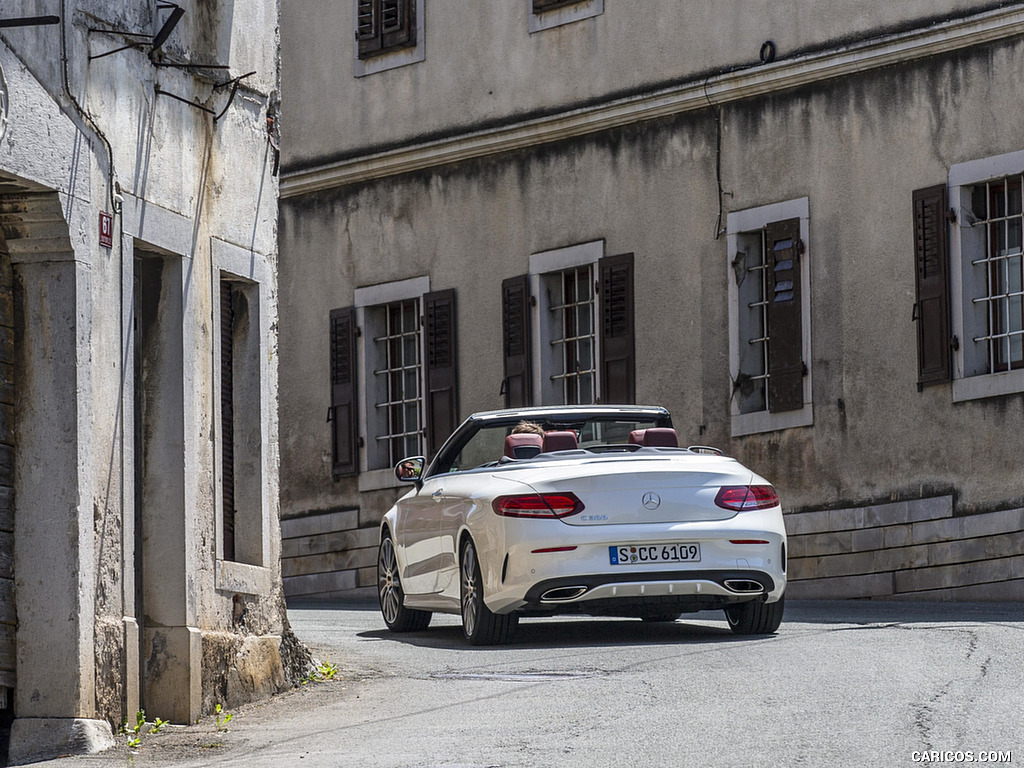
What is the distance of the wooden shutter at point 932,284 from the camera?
2038 cm

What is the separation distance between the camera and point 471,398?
25.0 m

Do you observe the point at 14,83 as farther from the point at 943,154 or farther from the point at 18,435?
the point at 943,154

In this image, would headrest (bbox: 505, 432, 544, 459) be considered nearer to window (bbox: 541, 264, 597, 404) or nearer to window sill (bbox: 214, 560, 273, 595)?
window sill (bbox: 214, 560, 273, 595)

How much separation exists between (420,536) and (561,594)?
6.55 feet

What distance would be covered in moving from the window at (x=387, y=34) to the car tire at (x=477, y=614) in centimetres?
1335

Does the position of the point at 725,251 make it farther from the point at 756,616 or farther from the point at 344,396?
the point at 756,616

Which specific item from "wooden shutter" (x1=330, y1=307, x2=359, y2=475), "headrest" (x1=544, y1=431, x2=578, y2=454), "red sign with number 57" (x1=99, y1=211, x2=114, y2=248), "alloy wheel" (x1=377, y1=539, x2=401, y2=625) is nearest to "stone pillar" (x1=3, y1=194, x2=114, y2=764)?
"red sign with number 57" (x1=99, y1=211, x2=114, y2=248)

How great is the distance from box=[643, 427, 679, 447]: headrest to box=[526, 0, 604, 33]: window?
35.7ft

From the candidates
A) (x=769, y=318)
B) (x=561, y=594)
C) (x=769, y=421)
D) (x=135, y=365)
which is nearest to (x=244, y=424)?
(x=135, y=365)

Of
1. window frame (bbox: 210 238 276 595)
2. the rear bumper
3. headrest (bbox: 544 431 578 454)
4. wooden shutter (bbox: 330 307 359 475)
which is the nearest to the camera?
window frame (bbox: 210 238 276 595)

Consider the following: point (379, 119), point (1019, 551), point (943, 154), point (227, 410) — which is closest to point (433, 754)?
point (227, 410)

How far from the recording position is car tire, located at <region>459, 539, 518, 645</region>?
13.2 meters

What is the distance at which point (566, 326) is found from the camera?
79.9ft

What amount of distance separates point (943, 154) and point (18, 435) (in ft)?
41.0
